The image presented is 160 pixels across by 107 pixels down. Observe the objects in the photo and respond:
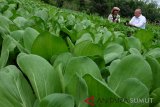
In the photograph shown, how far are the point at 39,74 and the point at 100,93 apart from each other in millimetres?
244

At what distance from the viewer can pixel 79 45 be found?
4.37ft

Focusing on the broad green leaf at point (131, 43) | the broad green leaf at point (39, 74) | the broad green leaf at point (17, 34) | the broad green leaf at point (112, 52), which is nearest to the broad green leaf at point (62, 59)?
the broad green leaf at point (39, 74)

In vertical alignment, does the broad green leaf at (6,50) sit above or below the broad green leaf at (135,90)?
below

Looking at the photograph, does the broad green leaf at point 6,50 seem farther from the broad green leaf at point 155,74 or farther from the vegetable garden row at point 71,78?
the broad green leaf at point 155,74

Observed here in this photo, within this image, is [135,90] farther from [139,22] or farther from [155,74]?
[139,22]

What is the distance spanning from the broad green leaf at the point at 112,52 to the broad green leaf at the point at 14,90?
43 centimetres

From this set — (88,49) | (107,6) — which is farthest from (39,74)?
(107,6)

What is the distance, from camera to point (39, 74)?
1017mm

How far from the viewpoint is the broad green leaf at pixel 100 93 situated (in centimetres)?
81

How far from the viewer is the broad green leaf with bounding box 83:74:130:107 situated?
32.1 inches

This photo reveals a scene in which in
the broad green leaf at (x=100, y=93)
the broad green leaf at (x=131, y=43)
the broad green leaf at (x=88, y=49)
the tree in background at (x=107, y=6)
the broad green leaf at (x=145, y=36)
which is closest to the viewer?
the broad green leaf at (x=100, y=93)

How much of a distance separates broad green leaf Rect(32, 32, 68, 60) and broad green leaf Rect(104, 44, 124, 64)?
189 millimetres

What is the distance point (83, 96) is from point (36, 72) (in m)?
0.20

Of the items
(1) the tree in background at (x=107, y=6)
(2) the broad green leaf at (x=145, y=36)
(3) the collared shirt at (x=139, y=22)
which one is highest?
(2) the broad green leaf at (x=145, y=36)
